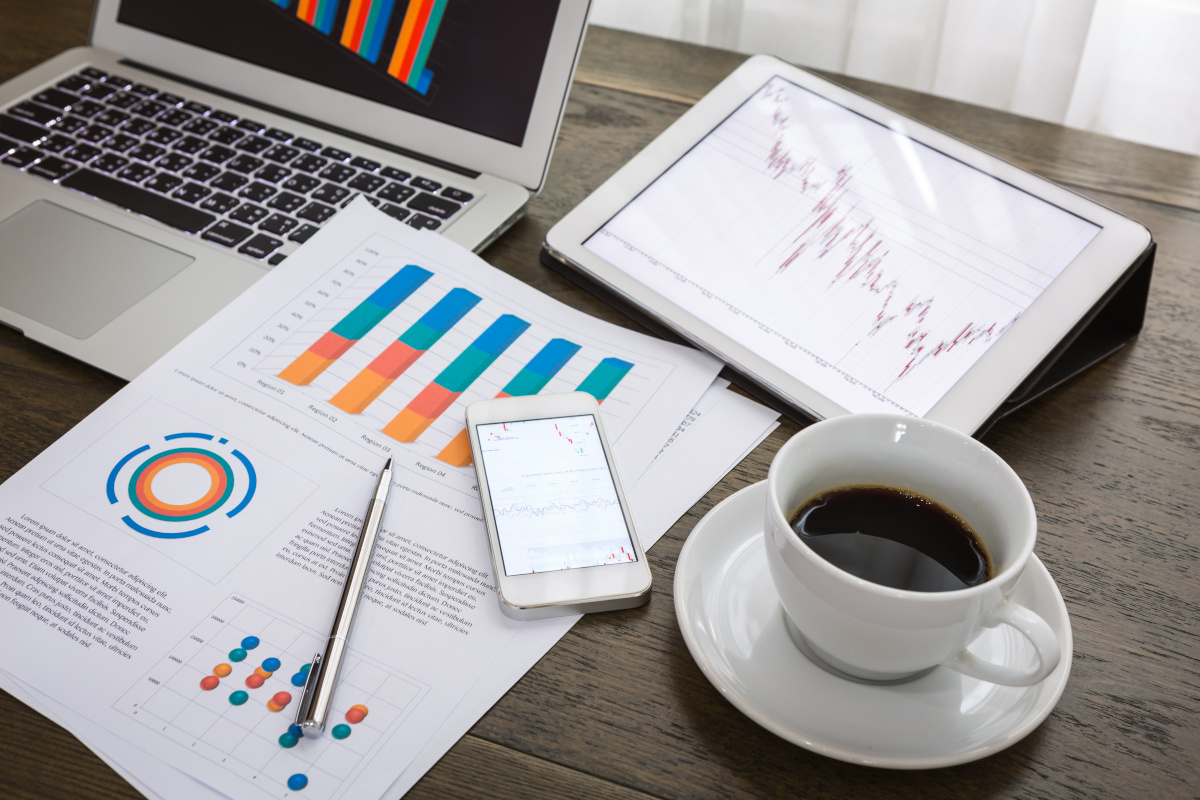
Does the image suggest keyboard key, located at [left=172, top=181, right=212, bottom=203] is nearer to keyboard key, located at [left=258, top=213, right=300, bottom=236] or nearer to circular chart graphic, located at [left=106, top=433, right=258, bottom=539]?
keyboard key, located at [left=258, top=213, right=300, bottom=236]

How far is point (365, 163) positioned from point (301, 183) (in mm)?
57

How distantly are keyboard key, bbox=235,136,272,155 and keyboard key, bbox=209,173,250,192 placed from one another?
1.4 inches

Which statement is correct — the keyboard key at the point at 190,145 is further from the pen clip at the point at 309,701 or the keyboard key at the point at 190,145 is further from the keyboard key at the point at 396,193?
the pen clip at the point at 309,701

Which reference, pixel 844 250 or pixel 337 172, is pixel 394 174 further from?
pixel 844 250

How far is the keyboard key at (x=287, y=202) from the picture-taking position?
28.6 inches

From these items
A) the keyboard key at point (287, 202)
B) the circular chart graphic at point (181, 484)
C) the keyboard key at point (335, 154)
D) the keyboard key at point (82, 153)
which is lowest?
the circular chart graphic at point (181, 484)

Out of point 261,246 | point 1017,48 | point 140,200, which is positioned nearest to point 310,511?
point 261,246

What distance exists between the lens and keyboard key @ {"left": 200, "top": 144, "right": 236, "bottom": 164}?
77 cm

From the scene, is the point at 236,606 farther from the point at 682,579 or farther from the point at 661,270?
the point at 661,270

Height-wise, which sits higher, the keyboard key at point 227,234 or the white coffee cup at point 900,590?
the white coffee cup at point 900,590

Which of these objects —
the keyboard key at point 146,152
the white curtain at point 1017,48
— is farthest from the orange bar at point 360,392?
the white curtain at point 1017,48

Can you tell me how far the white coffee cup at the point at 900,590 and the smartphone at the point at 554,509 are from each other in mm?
100

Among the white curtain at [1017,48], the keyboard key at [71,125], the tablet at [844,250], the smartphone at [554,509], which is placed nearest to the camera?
the smartphone at [554,509]

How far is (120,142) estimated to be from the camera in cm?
79
